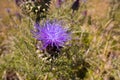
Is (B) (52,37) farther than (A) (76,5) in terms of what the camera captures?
No

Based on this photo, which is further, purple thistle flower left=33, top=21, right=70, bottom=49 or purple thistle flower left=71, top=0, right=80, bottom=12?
purple thistle flower left=71, top=0, right=80, bottom=12

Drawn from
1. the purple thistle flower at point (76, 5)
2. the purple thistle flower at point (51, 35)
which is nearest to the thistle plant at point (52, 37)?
the purple thistle flower at point (51, 35)

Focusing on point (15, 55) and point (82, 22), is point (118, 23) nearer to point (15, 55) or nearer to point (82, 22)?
point (82, 22)

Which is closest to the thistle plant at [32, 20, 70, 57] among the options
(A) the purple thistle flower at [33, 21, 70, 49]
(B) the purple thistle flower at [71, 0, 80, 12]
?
(A) the purple thistle flower at [33, 21, 70, 49]

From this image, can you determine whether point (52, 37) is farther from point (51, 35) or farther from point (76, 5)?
point (76, 5)

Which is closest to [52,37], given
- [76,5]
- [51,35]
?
[51,35]

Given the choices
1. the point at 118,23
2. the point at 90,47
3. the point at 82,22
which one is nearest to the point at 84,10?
the point at 82,22

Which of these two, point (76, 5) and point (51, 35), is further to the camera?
point (76, 5)

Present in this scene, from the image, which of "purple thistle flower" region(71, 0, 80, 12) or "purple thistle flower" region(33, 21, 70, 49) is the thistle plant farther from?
"purple thistle flower" region(71, 0, 80, 12)
